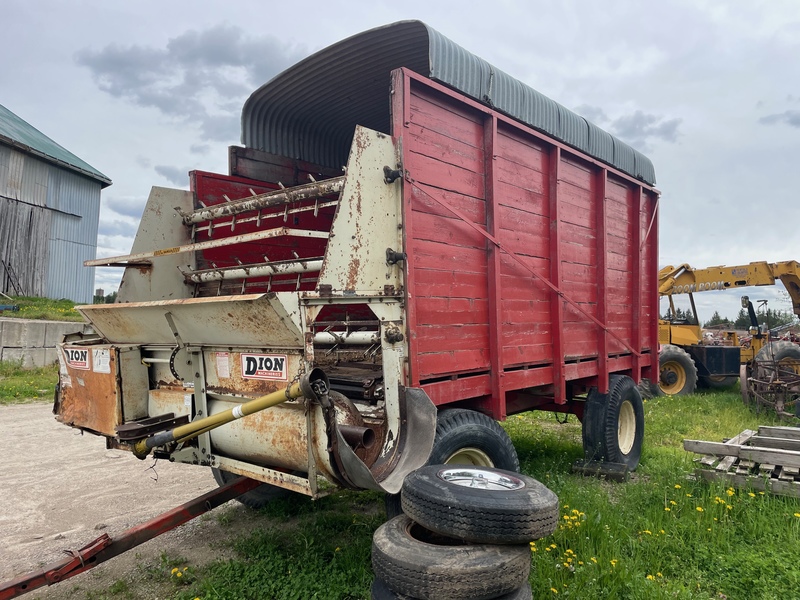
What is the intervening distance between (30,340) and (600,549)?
47.1 feet

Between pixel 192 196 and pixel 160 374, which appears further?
pixel 192 196

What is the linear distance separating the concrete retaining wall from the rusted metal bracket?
1199cm

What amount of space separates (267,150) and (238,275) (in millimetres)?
1494

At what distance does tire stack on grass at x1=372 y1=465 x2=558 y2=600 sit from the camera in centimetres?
245

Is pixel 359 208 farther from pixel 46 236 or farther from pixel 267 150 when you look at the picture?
pixel 46 236

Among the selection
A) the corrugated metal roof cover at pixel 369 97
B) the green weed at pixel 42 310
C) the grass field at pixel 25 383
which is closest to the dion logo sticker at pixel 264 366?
the corrugated metal roof cover at pixel 369 97

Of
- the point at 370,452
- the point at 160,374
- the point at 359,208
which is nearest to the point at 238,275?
the point at 160,374

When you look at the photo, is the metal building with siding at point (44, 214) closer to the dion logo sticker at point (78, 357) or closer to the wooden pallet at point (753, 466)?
the dion logo sticker at point (78, 357)

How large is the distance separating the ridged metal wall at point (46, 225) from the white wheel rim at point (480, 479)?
17.2 m

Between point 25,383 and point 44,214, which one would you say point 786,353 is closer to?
point 25,383

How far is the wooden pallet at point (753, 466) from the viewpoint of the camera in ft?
15.0

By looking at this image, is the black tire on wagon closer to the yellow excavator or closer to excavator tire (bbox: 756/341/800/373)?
the yellow excavator

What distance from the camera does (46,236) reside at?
719 inches

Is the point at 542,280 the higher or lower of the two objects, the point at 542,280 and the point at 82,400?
the higher
